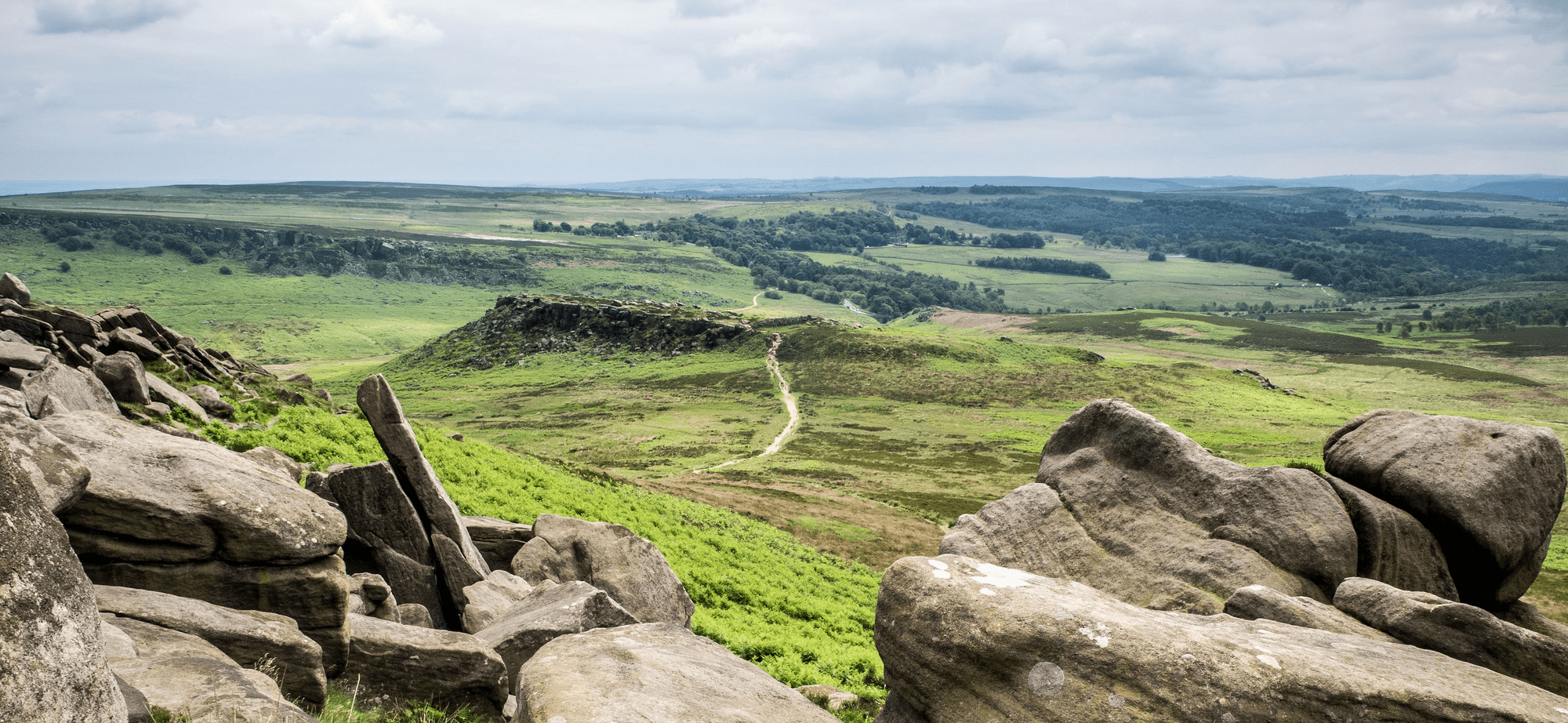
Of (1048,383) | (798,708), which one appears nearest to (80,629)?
(798,708)

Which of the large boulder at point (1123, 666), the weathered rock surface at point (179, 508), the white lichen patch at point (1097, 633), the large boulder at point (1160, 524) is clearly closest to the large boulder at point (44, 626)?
the weathered rock surface at point (179, 508)

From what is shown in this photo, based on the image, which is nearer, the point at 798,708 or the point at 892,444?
the point at 798,708

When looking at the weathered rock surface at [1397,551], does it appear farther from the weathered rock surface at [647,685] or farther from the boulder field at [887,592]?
the weathered rock surface at [647,685]

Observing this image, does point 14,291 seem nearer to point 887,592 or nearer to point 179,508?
point 179,508

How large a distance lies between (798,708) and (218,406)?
37.4 m

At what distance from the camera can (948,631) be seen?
12758mm

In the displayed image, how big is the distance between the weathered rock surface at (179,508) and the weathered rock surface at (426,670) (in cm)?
234

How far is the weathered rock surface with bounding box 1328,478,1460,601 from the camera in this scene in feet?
64.8

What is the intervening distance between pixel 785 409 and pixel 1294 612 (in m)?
121

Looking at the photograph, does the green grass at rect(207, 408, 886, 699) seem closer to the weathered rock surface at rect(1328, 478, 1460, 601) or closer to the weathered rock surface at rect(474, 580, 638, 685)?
the weathered rock surface at rect(474, 580, 638, 685)

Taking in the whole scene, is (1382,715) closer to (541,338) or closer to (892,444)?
(892,444)

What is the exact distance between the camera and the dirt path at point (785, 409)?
98162mm

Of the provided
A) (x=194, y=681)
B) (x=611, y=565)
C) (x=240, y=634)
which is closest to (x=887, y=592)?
(x=194, y=681)

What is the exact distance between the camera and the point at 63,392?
2684 cm
